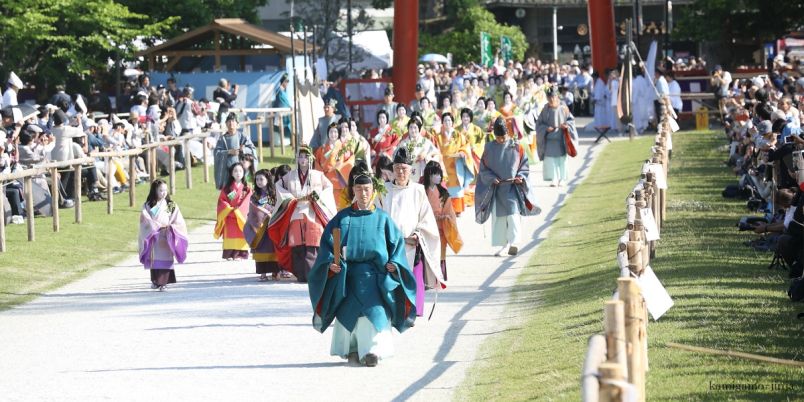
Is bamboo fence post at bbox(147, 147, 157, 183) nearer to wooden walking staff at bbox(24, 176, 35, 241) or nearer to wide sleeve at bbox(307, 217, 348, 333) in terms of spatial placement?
wooden walking staff at bbox(24, 176, 35, 241)

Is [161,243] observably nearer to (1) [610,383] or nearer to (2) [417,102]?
(1) [610,383]

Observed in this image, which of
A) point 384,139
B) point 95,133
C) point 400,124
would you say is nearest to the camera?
point 384,139

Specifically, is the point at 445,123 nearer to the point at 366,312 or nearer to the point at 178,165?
the point at 178,165

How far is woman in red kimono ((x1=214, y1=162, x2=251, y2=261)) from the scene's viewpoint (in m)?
19.0

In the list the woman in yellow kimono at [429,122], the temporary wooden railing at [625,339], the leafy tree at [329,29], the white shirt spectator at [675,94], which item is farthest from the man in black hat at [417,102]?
the temporary wooden railing at [625,339]

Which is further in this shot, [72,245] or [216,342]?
[72,245]

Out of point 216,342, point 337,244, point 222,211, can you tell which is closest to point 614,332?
point 337,244

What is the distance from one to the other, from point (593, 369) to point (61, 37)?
27.5 metres

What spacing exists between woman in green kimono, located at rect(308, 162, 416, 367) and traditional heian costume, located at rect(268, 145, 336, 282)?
483cm

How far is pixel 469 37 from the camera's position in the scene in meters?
59.0

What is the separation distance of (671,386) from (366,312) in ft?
10.1

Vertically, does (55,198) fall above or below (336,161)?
below

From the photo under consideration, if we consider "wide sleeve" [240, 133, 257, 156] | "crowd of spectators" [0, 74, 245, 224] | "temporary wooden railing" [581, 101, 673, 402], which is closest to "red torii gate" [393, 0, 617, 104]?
"crowd of spectators" [0, 74, 245, 224]

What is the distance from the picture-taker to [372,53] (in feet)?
160
